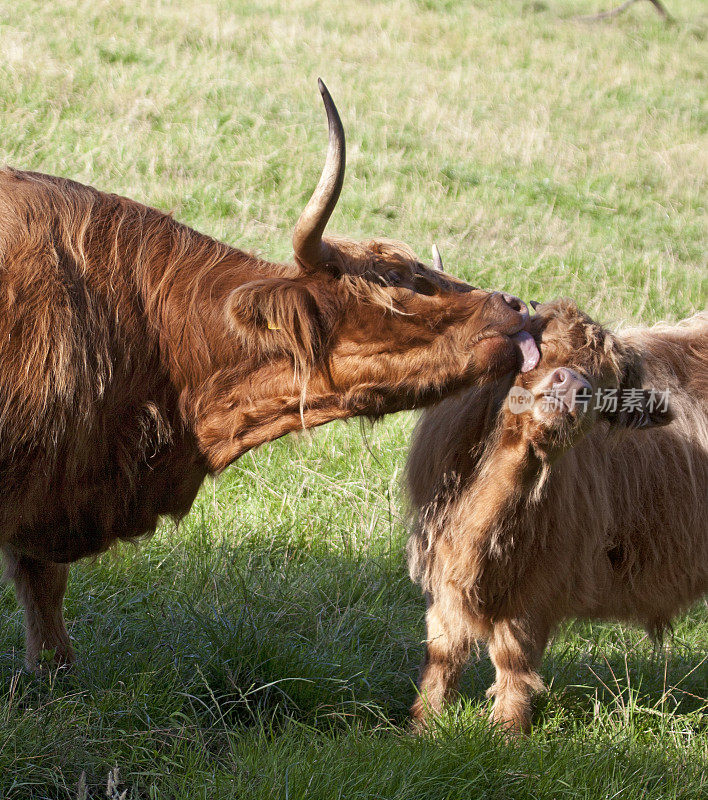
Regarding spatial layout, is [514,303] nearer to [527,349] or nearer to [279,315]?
[527,349]

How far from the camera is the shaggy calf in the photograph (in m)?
3.19

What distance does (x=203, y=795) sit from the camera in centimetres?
273

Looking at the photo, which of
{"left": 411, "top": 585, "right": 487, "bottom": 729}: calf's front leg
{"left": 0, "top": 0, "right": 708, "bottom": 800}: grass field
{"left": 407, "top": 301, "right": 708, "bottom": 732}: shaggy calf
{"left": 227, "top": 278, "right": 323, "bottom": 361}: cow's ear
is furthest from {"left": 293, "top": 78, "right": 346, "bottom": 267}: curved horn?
{"left": 411, "top": 585, "right": 487, "bottom": 729}: calf's front leg

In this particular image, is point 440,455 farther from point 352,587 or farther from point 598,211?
point 598,211

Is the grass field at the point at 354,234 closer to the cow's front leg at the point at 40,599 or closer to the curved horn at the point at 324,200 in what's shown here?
the cow's front leg at the point at 40,599

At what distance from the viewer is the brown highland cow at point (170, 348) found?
2.93 m

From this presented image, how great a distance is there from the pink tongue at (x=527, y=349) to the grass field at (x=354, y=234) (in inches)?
42.3

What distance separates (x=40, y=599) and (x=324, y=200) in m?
2.04

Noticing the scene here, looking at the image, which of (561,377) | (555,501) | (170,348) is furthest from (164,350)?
(555,501)

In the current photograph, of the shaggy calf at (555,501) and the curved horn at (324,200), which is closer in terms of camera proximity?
the curved horn at (324,200)

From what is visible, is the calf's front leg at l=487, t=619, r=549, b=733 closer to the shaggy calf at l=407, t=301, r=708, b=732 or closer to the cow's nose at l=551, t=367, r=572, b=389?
the shaggy calf at l=407, t=301, r=708, b=732

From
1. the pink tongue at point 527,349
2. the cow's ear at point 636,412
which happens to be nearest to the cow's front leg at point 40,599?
the pink tongue at point 527,349

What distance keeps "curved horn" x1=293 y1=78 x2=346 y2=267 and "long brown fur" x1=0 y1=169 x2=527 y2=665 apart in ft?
0.22

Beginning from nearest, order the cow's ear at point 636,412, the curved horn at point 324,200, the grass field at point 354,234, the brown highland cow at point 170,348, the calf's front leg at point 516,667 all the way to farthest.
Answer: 1. the curved horn at point 324,200
2. the brown highland cow at point 170,348
3. the grass field at point 354,234
4. the cow's ear at point 636,412
5. the calf's front leg at point 516,667
